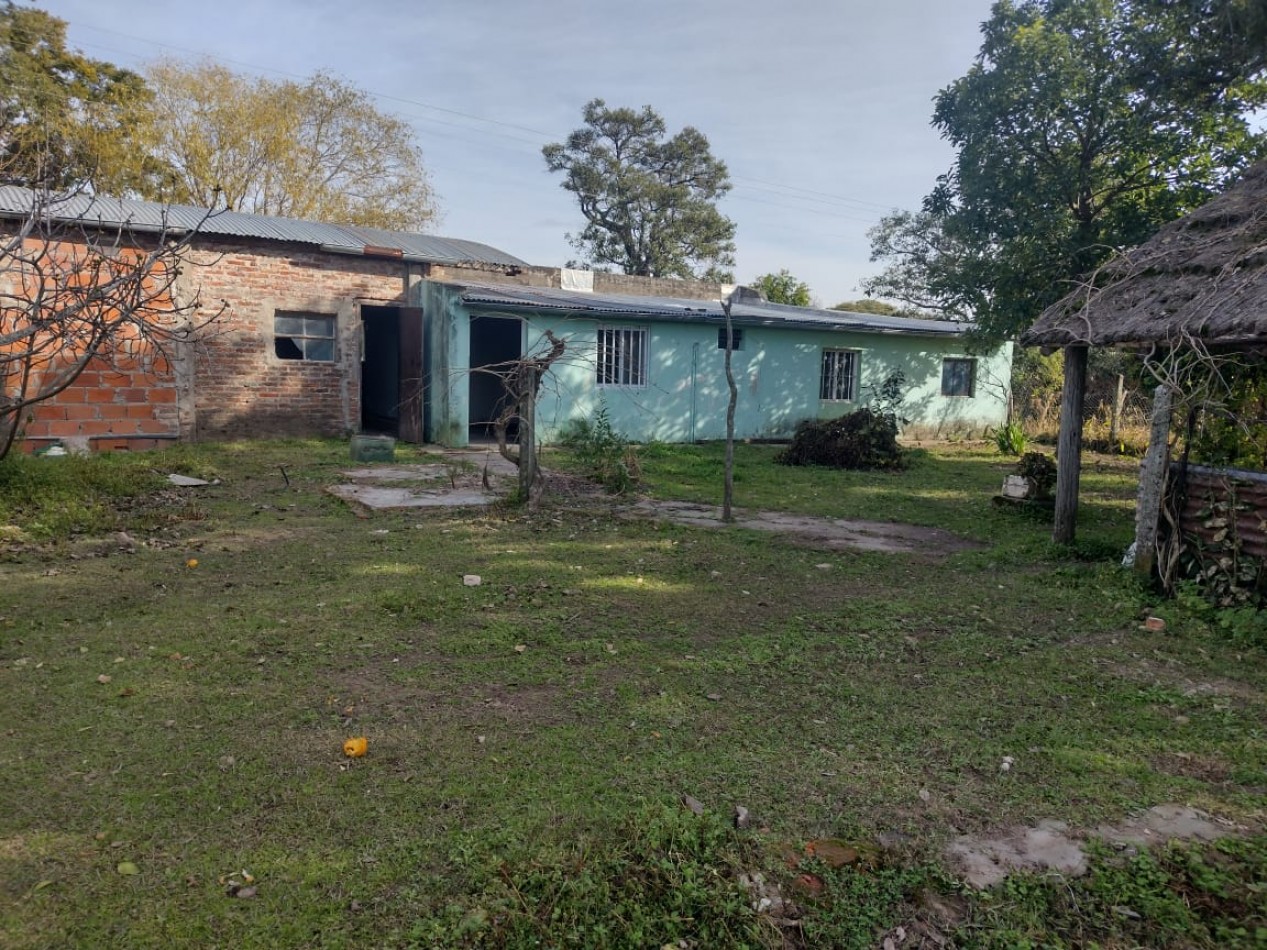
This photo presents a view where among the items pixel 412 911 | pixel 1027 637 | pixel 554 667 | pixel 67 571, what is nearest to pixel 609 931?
pixel 412 911

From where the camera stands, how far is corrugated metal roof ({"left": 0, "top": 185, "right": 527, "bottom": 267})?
12.1 metres

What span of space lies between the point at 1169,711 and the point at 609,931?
10.2 feet

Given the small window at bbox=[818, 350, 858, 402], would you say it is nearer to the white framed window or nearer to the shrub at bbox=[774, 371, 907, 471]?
the shrub at bbox=[774, 371, 907, 471]

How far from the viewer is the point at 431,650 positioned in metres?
4.62

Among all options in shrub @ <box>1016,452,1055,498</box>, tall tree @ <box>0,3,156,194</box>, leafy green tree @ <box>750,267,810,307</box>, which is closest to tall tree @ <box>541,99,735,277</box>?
leafy green tree @ <box>750,267,810,307</box>

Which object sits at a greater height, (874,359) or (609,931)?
(874,359)

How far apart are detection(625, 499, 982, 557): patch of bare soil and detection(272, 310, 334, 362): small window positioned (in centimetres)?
790

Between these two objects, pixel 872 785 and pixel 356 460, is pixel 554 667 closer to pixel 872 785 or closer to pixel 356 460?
pixel 872 785

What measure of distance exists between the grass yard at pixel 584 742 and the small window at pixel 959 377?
1326 cm

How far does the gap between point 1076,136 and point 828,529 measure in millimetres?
7113

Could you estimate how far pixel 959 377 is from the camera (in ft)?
65.3

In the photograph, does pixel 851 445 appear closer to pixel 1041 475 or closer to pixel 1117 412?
pixel 1041 475

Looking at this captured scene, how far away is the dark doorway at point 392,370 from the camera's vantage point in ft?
48.1

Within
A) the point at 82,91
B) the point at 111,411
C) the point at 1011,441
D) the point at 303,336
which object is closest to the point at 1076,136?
the point at 1011,441
